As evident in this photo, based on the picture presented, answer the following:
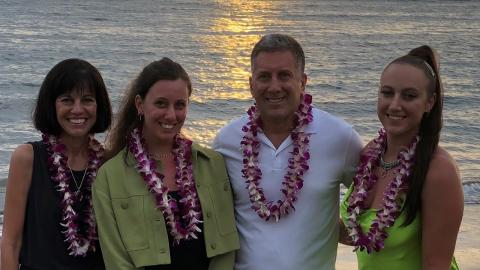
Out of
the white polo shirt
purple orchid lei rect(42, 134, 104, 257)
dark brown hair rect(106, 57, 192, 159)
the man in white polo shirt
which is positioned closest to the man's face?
the man in white polo shirt

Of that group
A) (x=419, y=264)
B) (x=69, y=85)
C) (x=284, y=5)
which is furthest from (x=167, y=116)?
(x=284, y=5)

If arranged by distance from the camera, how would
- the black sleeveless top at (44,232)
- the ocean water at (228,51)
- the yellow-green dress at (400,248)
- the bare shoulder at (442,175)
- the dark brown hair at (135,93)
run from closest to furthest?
1. the bare shoulder at (442,175)
2. the yellow-green dress at (400,248)
3. the dark brown hair at (135,93)
4. the black sleeveless top at (44,232)
5. the ocean water at (228,51)

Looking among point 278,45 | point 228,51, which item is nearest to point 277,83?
point 278,45

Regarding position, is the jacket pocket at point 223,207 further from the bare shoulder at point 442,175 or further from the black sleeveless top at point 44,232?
the bare shoulder at point 442,175

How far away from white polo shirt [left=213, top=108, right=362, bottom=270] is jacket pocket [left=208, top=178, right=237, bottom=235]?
91mm

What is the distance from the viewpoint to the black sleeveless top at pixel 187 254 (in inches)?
136

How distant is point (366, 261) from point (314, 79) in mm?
20688

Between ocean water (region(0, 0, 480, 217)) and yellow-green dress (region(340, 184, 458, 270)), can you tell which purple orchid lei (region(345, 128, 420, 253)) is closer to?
yellow-green dress (region(340, 184, 458, 270))

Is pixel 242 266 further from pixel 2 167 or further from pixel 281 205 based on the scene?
pixel 2 167

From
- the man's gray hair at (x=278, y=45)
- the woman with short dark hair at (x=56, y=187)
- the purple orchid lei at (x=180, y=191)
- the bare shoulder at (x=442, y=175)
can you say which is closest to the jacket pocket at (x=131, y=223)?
the purple orchid lei at (x=180, y=191)

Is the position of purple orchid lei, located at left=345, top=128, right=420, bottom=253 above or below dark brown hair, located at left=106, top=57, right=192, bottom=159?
below

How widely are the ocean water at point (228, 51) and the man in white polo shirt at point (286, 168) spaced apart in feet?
5.51

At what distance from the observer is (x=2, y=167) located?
38.7ft

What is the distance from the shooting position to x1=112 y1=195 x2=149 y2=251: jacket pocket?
3.41 metres
